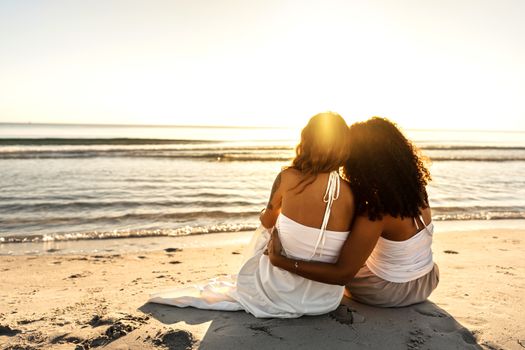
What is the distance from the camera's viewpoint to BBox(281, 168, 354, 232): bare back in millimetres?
3236

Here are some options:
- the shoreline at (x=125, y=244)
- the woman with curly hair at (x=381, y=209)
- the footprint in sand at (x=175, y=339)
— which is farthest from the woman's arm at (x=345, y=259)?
the shoreline at (x=125, y=244)

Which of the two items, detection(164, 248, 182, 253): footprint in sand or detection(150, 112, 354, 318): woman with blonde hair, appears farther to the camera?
detection(164, 248, 182, 253): footprint in sand


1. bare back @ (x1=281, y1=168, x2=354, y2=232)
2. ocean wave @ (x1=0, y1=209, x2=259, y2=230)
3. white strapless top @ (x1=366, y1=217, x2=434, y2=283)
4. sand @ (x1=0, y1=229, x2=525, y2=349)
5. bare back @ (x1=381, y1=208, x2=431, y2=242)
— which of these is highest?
bare back @ (x1=281, y1=168, x2=354, y2=232)

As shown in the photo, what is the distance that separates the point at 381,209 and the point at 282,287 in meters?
1.03

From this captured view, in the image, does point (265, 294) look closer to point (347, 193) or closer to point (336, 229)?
point (336, 229)

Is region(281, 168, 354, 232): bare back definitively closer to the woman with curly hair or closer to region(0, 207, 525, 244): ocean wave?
the woman with curly hair

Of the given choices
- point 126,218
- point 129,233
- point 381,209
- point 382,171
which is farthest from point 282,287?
point 126,218

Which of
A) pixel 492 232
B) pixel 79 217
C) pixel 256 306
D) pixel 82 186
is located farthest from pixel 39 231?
pixel 492 232

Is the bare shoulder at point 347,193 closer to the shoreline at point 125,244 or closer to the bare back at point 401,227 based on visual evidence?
the bare back at point 401,227

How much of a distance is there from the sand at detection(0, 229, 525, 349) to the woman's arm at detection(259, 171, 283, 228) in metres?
0.79

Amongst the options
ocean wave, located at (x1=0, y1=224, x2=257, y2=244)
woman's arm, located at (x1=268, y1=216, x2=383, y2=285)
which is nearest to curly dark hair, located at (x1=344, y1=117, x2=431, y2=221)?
woman's arm, located at (x1=268, y1=216, x2=383, y2=285)

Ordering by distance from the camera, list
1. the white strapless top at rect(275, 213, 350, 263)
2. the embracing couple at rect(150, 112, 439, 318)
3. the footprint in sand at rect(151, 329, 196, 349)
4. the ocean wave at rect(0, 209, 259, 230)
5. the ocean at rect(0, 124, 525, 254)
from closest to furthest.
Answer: the footprint in sand at rect(151, 329, 196, 349), the embracing couple at rect(150, 112, 439, 318), the white strapless top at rect(275, 213, 350, 263), the ocean at rect(0, 124, 525, 254), the ocean wave at rect(0, 209, 259, 230)

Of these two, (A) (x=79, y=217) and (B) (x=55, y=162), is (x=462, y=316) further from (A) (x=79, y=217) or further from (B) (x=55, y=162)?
(B) (x=55, y=162)

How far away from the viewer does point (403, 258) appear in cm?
369
